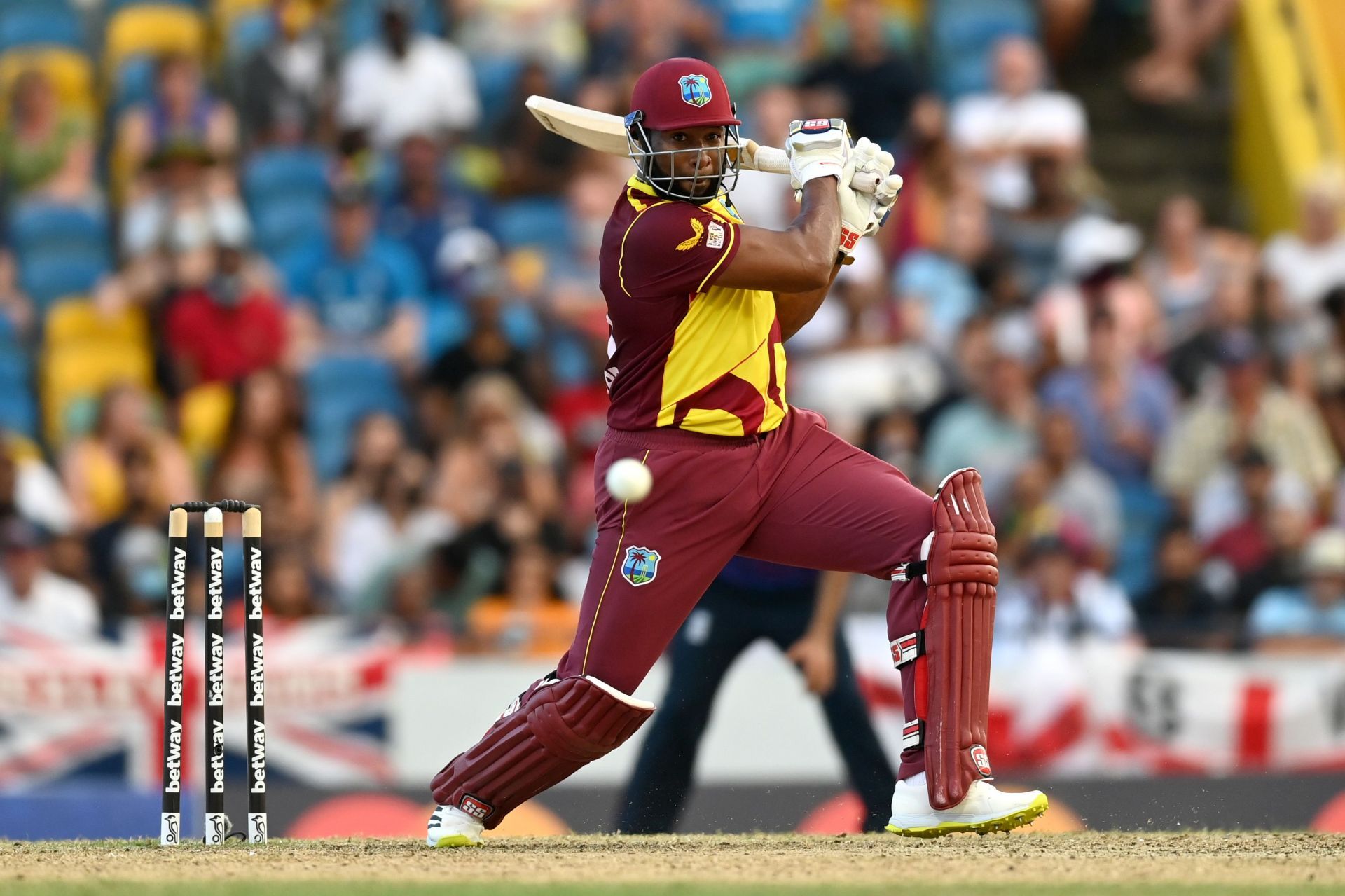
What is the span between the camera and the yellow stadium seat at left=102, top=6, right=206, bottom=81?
14258 mm

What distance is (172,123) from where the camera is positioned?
1363cm

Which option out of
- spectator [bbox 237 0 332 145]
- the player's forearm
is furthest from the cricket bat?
spectator [bbox 237 0 332 145]

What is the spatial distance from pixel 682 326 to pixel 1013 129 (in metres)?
7.93

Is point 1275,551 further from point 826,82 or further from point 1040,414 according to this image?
point 826,82

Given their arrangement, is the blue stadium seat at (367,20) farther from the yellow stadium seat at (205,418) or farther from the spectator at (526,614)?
the spectator at (526,614)

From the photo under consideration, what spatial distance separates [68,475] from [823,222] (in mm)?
6995

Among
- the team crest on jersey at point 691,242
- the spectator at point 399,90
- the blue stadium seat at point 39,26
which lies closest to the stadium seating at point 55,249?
the blue stadium seat at point 39,26

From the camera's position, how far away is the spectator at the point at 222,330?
12688 mm

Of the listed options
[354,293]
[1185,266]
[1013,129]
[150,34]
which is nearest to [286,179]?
[354,293]

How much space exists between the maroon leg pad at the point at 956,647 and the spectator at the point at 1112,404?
6092 millimetres

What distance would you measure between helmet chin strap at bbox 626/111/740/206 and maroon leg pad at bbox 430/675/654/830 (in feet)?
4.87

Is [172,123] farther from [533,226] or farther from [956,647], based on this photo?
[956,647]

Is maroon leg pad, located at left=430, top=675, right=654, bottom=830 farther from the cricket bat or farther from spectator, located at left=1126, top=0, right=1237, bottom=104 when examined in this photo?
spectator, located at left=1126, top=0, right=1237, bottom=104

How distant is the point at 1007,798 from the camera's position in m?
6.34
